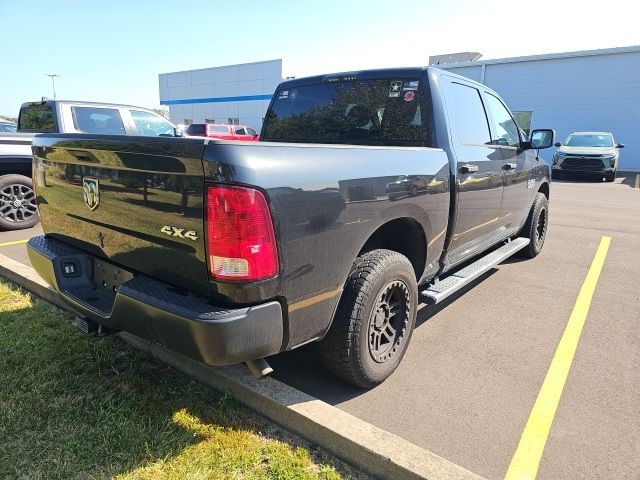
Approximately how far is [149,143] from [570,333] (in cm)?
338

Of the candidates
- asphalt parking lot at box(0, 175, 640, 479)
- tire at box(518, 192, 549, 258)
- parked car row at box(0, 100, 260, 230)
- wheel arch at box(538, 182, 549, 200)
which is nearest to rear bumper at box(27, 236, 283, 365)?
asphalt parking lot at box(0, 175, 640, 479)

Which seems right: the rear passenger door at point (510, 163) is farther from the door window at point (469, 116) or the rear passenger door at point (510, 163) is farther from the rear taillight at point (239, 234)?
the rear taillight at point (239, 234)

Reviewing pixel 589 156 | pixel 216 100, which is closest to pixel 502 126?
pixel 589 156

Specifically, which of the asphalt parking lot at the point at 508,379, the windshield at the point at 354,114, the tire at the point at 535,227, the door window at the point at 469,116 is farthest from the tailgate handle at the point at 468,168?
the tire at the point at 535,227

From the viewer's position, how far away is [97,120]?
6832 millimetres

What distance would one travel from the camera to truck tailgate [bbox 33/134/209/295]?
195 centimetres

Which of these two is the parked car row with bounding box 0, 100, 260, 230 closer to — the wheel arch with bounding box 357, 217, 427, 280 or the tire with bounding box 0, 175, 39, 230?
the tire with bounding box 0, 175, 39, 230

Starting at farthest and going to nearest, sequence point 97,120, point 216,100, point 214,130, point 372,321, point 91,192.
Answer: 1. point 216,100
2. point 214,130
3. point 97,120
4. point 372,321
5. point 91,192

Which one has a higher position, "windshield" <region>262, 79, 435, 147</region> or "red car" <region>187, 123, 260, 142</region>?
"windshield" <region>262, 79, 435, 147</region>

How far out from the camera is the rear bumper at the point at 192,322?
1.89 metres

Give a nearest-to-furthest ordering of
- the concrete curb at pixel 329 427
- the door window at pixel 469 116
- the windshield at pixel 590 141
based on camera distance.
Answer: the concrete curb at pixel 329 427 → the door window at pixel 469 116 → the windshield at pixel 590 141

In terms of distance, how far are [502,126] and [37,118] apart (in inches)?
264

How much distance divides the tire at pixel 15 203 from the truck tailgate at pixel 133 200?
410cm

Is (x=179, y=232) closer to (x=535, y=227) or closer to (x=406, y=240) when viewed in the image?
(x=406, y=240)
